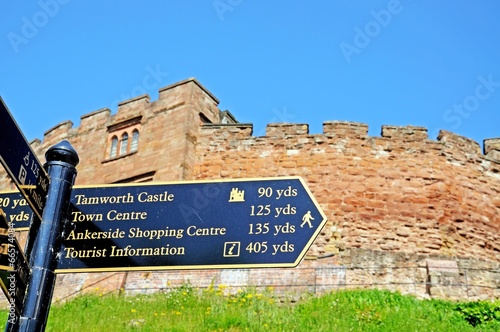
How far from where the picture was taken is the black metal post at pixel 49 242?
12.4ft

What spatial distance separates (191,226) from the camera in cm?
471

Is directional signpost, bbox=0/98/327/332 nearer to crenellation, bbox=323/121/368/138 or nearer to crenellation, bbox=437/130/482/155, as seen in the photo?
crenellation, bbox=323/121/368/138

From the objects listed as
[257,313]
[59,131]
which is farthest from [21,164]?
[59,131]

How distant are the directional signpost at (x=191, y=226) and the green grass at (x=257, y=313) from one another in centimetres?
851

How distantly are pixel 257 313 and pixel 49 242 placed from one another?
11.1 m

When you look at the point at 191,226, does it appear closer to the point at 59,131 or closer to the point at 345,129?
the point at 345,129

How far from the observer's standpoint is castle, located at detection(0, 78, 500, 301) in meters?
18.2

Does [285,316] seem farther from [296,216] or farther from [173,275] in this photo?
[296,216]

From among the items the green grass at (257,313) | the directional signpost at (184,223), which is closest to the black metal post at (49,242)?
the directional signpost at (184,223)

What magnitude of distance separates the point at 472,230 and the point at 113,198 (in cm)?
1654

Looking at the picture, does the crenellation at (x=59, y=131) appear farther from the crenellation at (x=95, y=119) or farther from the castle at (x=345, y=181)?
the castle at (x=345, y=181)

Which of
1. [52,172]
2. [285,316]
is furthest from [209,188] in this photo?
[285,316]

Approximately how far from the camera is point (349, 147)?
20.5 m

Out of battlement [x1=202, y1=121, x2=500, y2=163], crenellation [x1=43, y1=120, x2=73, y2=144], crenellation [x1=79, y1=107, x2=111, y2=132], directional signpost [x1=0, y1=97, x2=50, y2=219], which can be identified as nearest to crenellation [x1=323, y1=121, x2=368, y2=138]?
battlement [x1=202, y1=121, x2=500, y2=163]
